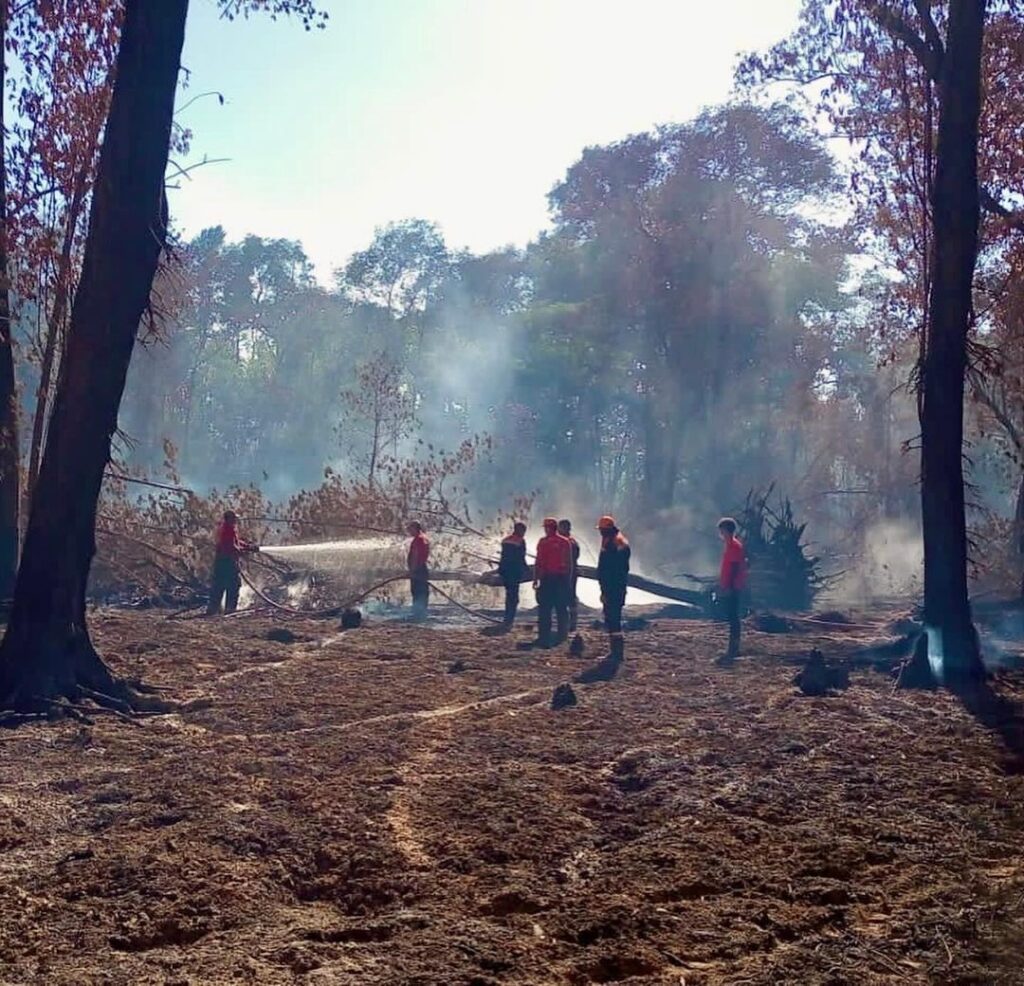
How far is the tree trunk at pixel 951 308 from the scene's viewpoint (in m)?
13.6

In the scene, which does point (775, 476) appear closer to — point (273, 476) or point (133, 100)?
point (273, 476)

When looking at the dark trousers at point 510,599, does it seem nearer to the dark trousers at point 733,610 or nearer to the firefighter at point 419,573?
the firefighter at point 419,573

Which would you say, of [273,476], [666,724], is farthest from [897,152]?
[273,476]

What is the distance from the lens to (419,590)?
68.8 ft

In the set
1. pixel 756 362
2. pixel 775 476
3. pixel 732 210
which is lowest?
pixel 775 476

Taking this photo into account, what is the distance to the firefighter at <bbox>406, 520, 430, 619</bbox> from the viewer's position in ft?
68.6

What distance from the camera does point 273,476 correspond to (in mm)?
66312

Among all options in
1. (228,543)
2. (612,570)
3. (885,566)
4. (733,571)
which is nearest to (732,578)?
(733,571)

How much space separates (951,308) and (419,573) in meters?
10.2

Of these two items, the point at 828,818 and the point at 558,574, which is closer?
the point at 828,818

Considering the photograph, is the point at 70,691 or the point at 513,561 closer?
Result: the point at 70,691

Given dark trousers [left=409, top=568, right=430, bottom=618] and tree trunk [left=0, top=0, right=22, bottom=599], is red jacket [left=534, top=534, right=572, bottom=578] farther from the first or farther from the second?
tree trunk [left=0, top=0, right=22, bottom=599]

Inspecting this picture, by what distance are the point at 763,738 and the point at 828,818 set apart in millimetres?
2645

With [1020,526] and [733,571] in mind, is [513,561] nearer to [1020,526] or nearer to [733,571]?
[733,571]
